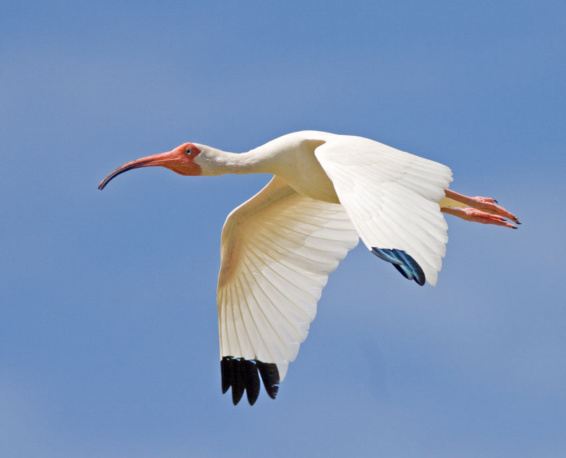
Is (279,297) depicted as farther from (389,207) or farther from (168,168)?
(389,207)

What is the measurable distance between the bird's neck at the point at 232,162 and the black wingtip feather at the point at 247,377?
2944mm

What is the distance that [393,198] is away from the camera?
1343 centimetres

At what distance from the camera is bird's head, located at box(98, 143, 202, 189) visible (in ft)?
54.8

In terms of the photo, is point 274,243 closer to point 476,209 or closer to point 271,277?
point 271,277

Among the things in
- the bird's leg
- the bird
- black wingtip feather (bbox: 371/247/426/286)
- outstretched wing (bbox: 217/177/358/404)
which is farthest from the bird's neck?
black wingtip feather (bbox: 371/247/426/286)

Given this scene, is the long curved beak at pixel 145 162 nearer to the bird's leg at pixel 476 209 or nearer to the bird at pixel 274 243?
the bird at pixel 274 243

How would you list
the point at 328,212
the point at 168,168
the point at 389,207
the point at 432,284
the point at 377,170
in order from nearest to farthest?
1. the point at 432,284
2. the point at 389,207
3. the point at 377,170
4. the point at 168,168
5. the point at 328,212

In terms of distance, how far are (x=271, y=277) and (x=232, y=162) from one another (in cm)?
229

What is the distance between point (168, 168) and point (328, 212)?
100 inches

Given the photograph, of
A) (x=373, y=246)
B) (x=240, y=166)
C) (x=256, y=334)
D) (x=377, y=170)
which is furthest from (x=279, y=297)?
(x=373, y=246)

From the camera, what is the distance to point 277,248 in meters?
18.1

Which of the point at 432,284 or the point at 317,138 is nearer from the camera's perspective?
the point at 432,284

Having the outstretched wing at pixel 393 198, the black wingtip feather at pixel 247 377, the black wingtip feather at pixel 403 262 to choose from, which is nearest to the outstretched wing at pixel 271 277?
the black wingtip feather at pixel 247 377

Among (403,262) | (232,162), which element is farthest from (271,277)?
(403,262)
